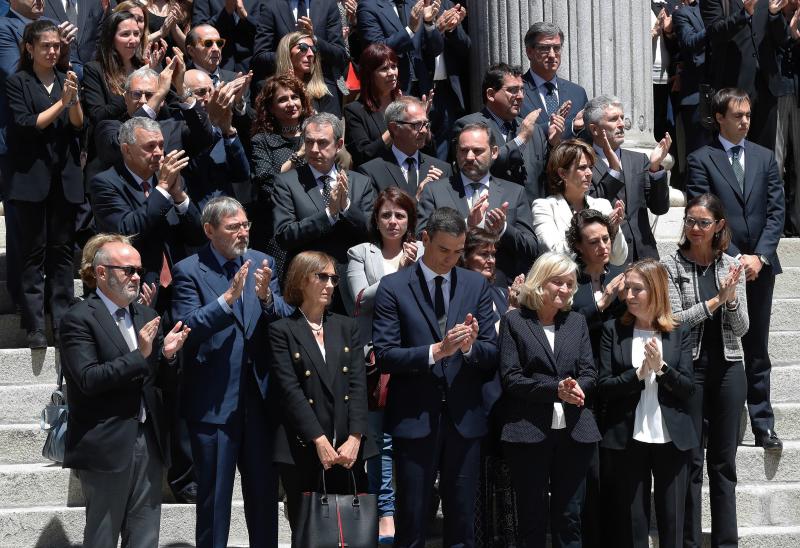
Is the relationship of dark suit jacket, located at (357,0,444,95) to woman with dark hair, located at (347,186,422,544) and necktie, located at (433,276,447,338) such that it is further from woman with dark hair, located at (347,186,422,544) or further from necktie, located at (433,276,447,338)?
necktie, located at (433,276,447,338)

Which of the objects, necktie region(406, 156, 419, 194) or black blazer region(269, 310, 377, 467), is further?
necktie region(406, 156, 419, 194)

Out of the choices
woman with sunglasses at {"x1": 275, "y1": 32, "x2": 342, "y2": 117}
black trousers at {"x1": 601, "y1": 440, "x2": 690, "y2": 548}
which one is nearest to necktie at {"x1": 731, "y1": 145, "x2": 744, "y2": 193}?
black trousers at {"x1": 601, "y1": 440, "x2": 690, "y2": 548}

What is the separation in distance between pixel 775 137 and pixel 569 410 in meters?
4.31

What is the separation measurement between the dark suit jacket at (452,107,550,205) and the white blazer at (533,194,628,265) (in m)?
0.43

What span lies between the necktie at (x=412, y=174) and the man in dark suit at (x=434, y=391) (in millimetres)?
1345

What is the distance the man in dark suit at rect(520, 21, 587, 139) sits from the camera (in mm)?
10352

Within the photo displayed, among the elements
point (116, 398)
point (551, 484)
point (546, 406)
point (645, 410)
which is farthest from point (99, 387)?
point (645, 410)

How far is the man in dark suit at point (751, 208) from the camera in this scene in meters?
9.70

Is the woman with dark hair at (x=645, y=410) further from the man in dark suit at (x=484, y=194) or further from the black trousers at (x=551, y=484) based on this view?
→ the man in dark suit at (x=484, y=194)

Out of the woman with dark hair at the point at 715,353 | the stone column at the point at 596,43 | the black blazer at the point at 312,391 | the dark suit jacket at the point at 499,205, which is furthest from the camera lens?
the stone column at the point at 596,43

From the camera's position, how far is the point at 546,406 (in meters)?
8.27

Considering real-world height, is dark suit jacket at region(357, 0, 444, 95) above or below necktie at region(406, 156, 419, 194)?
above

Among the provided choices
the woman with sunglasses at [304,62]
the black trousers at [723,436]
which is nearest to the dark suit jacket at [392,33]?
the woman with sunglasses at [304,62]

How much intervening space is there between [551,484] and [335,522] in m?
1.32
